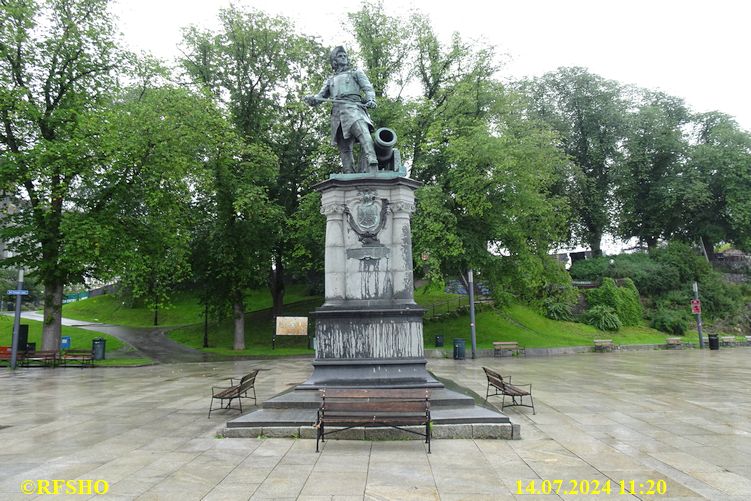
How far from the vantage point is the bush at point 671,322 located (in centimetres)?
3422

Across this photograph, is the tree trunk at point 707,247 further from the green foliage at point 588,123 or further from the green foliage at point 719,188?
the green foliage at point 588,123

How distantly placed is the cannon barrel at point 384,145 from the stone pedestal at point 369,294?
837 mm

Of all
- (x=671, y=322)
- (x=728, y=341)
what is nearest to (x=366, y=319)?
(x=728, y=341)

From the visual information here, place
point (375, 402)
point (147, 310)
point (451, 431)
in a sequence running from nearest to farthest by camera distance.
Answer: point (375, 402)
point (451, 431)
point (147, 310)

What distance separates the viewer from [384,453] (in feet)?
22.2

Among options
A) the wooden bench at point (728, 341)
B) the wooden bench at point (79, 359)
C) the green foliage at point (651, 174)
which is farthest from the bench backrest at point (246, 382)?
the green foliage at point (651, 174)

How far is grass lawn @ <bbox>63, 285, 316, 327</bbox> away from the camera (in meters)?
41.3

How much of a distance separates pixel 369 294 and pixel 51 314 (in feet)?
61.5

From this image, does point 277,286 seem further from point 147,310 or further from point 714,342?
point 714,342

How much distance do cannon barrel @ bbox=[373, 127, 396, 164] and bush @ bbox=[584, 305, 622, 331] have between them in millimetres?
28199

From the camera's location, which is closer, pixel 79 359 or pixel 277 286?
pixel 79 359

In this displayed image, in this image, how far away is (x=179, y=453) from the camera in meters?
6.95

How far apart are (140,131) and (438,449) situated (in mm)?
19323

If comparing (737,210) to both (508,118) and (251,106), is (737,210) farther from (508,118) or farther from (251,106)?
(251,106)
